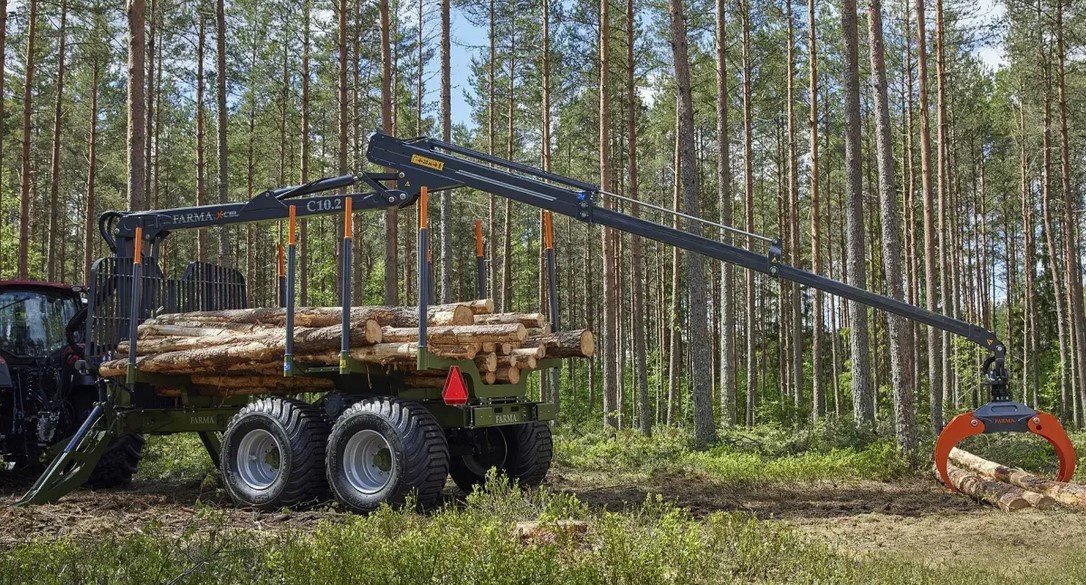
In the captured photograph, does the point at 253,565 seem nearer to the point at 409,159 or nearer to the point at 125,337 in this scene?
the point at 409,159

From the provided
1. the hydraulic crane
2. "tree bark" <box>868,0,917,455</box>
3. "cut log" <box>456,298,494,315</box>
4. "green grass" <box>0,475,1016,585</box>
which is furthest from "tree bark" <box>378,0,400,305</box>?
"green grass" <box>0,475,1016,585</box>

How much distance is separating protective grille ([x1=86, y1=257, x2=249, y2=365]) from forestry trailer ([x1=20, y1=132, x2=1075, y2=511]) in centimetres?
2

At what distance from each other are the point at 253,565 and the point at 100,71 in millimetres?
31724

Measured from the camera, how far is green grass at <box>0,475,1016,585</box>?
5031 mm

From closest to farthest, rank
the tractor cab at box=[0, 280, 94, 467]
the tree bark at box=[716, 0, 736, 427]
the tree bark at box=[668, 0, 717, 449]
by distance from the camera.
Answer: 1. the tractor cab at box=[0, 280, 94, 467]
2. the tree bark at box=[668, 0, 717, 449]
3. the tree bark at box=[716, 0, 736, 427]

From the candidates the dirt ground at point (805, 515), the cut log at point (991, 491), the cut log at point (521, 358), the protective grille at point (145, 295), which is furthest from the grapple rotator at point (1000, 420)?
the protective grille at point (145, 295)

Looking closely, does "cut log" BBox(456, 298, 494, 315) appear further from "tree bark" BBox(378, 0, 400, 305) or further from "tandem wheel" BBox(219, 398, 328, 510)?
"tree bark" BBox(378, 0, 400, 305)

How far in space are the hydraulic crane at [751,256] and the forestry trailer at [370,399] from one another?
0.02 metres

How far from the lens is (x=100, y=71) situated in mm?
32281

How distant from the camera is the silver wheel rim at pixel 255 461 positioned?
9.48m

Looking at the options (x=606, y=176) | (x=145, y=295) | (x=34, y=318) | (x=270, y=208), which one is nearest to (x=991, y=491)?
(x=270, y=208)

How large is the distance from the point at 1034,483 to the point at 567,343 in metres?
5.11

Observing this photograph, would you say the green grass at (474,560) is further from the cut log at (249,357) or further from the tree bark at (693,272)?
the tree bark at (693,272)

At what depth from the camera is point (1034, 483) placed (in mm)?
9555
